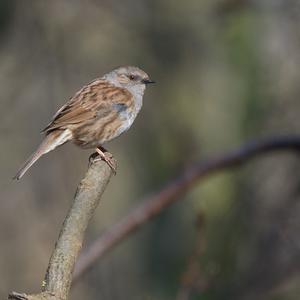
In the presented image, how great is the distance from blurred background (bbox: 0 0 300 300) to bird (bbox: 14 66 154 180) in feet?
7.15

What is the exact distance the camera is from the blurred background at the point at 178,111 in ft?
28.8

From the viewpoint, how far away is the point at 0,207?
33.9ft

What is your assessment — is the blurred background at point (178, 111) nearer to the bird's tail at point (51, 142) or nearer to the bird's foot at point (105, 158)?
the bird's tail at point (51, 142)

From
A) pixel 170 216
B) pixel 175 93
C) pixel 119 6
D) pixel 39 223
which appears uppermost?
pixel 119 6

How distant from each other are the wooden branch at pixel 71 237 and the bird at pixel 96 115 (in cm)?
140

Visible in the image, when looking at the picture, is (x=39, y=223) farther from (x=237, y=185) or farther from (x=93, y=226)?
(x=237, y=185)

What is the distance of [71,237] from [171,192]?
250 cm

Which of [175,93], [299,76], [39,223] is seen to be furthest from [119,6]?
[39,223]

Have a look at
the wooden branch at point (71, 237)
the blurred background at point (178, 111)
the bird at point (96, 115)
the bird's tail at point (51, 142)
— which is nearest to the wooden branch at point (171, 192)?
the bird at point (96, 115)

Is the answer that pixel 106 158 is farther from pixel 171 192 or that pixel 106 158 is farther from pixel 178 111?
pixel 178 111

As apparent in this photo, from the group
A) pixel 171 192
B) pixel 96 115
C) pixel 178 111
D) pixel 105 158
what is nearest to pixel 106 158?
pixel 105 158

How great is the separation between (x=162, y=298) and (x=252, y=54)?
2.79 metres

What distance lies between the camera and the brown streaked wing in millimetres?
6320

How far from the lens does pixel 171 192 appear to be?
6.37 m
